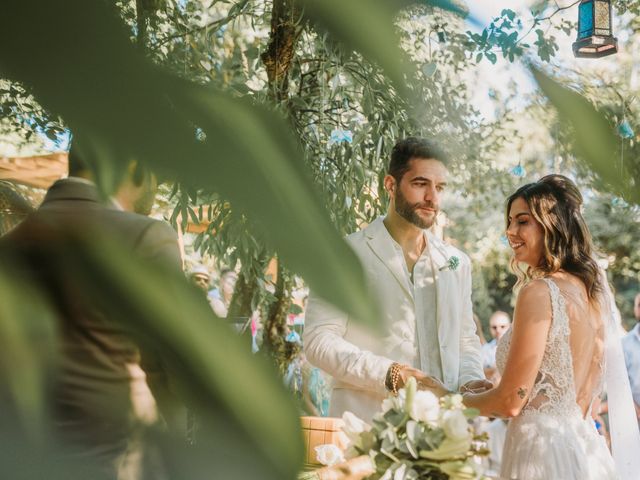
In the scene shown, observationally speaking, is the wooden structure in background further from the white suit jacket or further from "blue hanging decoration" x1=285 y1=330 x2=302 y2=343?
"blue hanging decoration" x1=285 y1=330 x2=302 y2=343

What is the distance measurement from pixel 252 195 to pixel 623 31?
0.50 feet

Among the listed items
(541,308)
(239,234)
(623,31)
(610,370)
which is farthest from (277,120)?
(610,370)

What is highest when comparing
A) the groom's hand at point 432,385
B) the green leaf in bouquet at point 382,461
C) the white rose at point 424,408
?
the groom's hand at point 432,385

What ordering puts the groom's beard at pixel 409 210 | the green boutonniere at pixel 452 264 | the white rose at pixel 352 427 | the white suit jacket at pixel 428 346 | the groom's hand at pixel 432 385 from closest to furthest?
the white rose at pixel 352 427 → the groom's hand at pixel 432 385 → the white suit jacket at pixel 428 346 → the green boutonniere at pixel 452 264 → the groom's beard at pixel 409 210

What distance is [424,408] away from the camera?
1655 millimetres

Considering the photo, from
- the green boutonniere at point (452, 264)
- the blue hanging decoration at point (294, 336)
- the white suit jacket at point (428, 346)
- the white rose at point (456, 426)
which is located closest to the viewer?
the white rose at point (456, 426)

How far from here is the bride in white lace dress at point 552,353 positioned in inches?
101

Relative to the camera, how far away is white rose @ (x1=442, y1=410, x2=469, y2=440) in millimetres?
1486

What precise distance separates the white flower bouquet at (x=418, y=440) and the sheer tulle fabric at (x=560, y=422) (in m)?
1.00

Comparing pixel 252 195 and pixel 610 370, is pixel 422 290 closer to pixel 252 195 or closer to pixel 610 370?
pixel 610 370

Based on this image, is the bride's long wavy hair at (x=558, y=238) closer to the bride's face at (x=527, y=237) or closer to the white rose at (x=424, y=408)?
the bride's face at (x=527, y=237)

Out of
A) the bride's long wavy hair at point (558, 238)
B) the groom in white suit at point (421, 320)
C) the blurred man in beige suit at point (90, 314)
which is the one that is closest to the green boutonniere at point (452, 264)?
the groom in white suit at point (421, 320)

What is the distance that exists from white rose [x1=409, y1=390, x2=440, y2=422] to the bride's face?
1190 mm

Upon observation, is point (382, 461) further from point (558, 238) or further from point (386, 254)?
point (558, 238)
